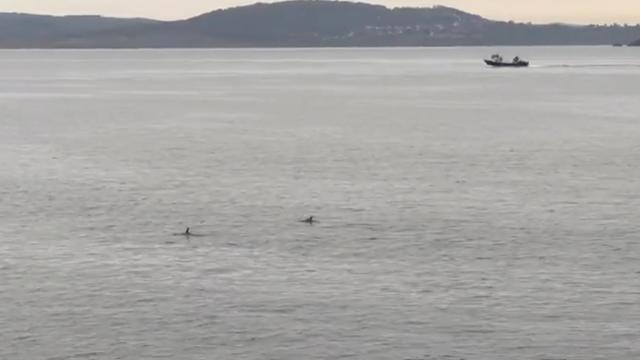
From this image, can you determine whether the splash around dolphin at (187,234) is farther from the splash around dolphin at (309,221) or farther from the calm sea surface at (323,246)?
the splash around dolphin at (309,221)

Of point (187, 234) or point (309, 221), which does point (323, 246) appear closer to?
point (309, 221)

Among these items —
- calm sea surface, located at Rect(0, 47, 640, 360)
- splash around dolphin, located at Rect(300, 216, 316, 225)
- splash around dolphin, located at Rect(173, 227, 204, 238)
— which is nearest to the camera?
calm sea surface, located at Rect(0, 47, 640, 360)

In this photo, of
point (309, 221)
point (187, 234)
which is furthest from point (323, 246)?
point (187, 234)

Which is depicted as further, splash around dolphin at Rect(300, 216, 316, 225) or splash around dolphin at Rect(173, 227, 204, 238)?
splash around dolphin at Rect(300, 216, 316, 225)

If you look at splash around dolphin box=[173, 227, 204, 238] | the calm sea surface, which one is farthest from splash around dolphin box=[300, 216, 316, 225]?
splash around dolphin box=[173, 227, 204, 238]

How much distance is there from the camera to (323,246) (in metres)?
50.2

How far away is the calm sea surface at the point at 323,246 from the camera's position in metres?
36.2

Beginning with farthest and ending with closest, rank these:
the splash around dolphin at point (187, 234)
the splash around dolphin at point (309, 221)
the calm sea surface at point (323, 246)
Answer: the splash around dolphin at point (309, 221) → the splash around dolphin at point (187, 234) → the calm sea surface at point (323, 246)

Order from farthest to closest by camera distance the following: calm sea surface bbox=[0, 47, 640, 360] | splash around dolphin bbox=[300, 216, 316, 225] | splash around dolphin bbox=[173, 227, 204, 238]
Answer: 1. splash around dolphin bbox=[300, 216, 316, 225]
2. splash around dolphin bbox=[173, 227, 204, 238]
3. calm sea surface bbox=[0, 47, 640, 360]

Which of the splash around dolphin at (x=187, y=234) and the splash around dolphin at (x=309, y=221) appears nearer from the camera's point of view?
the splash around dolphin at (x=187, y=234)

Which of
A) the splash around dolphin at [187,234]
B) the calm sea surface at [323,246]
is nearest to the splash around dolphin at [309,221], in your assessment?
the calm sea surface at [323,246]

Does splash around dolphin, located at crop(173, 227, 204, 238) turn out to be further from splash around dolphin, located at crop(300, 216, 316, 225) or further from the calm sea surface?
splash around dolphin, located at crop(300, 216, 316, 225)

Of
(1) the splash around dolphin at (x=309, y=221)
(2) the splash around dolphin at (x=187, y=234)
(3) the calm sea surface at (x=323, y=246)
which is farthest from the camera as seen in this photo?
(1) the splash around dolphin at (x=309, y=221)

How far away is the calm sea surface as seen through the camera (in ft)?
119
